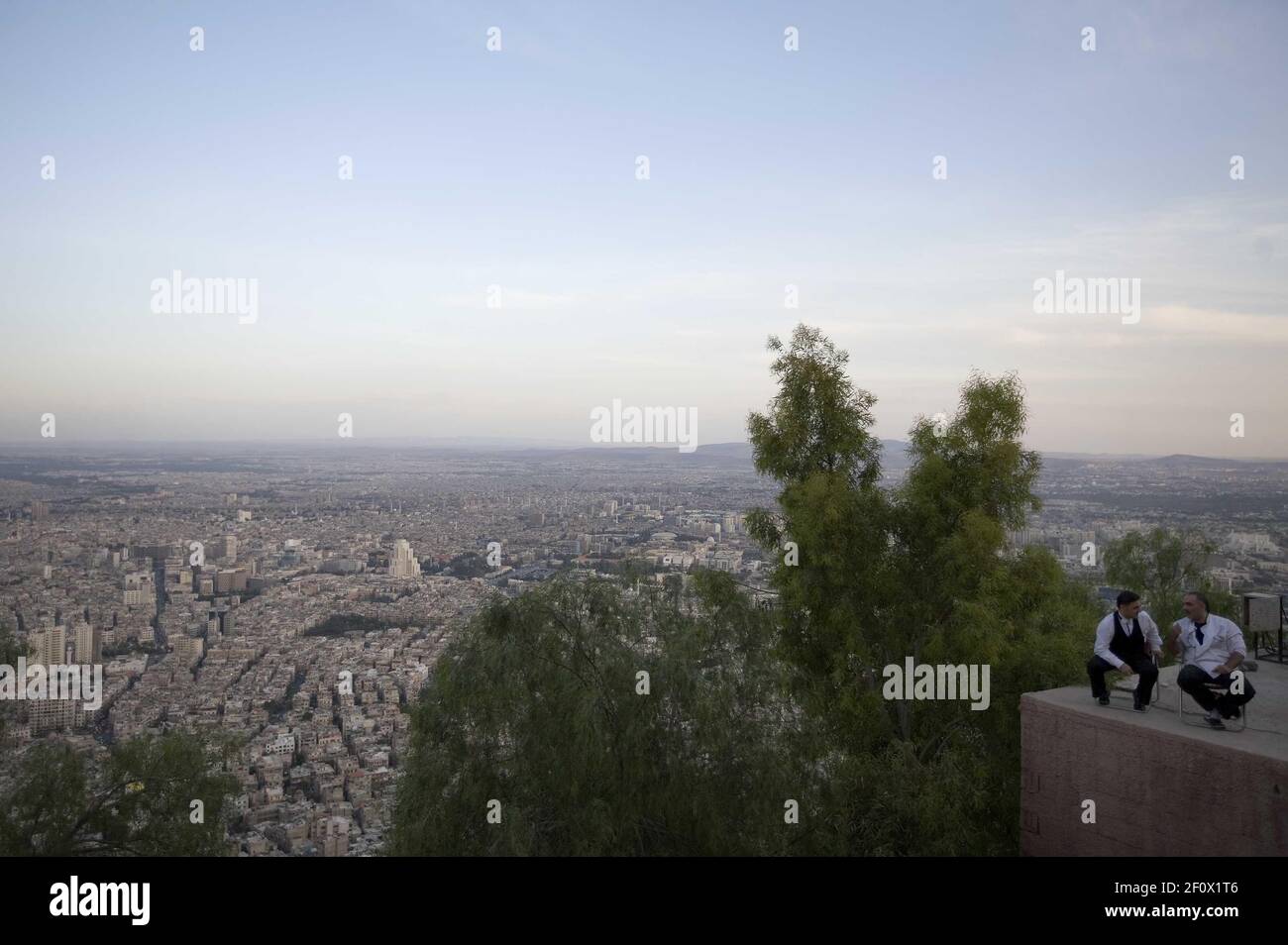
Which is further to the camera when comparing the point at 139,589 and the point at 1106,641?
the point at 139,589

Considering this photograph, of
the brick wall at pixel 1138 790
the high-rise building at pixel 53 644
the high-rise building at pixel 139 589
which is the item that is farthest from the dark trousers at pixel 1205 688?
the high-rise building at pixel 139 589

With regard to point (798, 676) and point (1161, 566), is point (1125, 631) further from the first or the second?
point (1161, 566)

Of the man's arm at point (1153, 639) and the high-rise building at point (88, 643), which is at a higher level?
the man's arm at point (1153, 639)

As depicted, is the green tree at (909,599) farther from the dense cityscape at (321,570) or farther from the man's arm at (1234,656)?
the man's arm at (1234,656)

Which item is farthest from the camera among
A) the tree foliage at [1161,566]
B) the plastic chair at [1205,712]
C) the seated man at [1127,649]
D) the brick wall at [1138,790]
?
the tree foliage at [1161,566]

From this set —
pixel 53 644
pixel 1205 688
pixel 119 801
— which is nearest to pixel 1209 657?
pixel 1205 688

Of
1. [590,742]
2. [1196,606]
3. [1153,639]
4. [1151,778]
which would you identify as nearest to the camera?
[1151,778]
